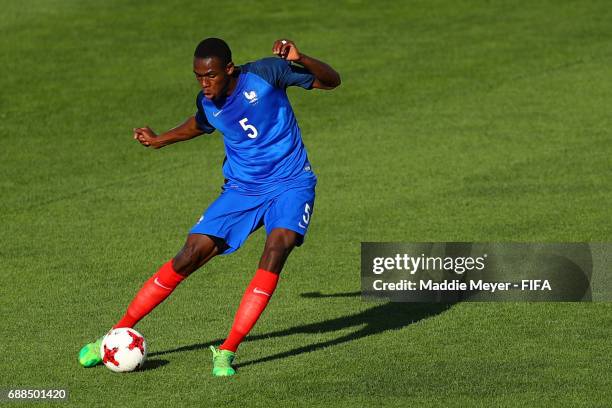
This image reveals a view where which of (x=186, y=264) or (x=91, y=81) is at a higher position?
(x=91, y=81)

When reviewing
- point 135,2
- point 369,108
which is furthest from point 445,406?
point 135,2

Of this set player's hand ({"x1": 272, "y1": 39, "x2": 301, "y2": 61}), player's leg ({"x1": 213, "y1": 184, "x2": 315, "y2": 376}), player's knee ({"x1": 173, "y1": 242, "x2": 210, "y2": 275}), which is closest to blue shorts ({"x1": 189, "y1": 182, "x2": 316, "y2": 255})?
player's leg ({"x1": 213, "y1": 184, "x2": 315, "y2": 376})

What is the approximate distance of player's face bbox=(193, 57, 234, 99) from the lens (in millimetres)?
10180

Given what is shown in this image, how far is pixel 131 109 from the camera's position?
22203 mm

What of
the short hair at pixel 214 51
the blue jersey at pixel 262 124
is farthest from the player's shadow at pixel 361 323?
the short hair at pixel 214 51

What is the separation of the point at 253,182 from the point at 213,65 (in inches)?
42.0

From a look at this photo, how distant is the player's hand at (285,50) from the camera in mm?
9961

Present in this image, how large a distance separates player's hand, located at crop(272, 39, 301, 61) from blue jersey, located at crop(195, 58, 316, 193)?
49cm

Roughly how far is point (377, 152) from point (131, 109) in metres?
4.85

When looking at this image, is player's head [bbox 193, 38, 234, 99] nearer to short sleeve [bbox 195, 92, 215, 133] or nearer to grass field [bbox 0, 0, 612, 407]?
short sleeve [bbox 195, 92, 215, 133]

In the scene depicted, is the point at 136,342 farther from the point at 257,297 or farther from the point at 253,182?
the point at 253,182

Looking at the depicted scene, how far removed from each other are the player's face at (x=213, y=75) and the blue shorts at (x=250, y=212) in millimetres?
902

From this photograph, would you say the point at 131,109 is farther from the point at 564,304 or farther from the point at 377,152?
the point at 564,304

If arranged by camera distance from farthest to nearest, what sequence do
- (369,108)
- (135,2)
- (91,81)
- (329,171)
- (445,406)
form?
(135,2) → (91,81) → (369,108) → (329,171) → (445,406)
